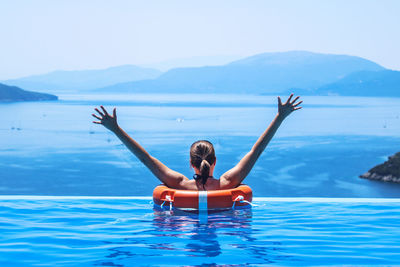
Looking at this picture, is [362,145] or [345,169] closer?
[345,169]

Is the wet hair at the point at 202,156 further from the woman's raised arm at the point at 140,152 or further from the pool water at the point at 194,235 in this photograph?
Result: the pool water at the point at 194,235

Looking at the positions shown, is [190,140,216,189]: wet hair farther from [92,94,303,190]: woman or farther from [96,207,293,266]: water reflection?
[96,207,293,266]: water reflection

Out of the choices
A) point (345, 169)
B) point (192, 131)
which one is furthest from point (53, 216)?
point (192, 131)

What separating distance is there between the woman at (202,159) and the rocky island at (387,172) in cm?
6437

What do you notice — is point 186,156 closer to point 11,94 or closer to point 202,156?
point 202,156

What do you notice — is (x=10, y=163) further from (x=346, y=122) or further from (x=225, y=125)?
(x=346, y=122)

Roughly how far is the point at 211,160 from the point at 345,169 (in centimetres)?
7050

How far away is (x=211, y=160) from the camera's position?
3520 mm

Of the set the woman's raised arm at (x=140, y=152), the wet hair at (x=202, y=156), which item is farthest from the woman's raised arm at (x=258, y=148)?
the woman's raised arm at (x=140, y=152)

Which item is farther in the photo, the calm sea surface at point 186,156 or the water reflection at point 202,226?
the calm sea surface at point 186,156

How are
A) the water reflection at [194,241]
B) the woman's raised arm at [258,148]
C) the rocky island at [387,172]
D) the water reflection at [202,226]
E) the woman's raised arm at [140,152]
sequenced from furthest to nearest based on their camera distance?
the rocky island at [387,172], the woman's raised arm at [258,148], the woman's raised arm at [140,152], the water reflection at [202,226], the water reflection at [194,241]

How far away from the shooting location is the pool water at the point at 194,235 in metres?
2.98

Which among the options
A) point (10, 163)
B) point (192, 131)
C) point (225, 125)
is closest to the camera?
point (10, 163)

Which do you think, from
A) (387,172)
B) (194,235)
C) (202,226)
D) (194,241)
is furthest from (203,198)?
(387,172)
